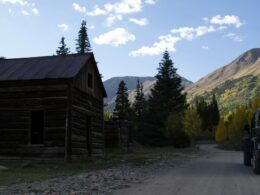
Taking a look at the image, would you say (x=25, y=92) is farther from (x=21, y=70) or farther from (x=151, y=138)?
(x=151, y=138)

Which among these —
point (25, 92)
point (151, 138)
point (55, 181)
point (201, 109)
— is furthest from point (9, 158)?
point (201, 109)

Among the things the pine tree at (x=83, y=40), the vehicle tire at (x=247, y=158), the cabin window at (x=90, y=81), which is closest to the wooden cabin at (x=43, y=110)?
the cabin window at (x=90, y=81)

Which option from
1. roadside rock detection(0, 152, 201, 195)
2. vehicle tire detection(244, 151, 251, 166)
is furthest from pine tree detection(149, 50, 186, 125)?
roadside rock detection(0, 152, 201, 195)

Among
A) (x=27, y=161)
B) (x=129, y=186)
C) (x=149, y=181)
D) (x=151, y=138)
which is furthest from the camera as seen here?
(x=151, y=138)

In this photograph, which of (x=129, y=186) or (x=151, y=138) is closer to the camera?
(x=129, y=186)

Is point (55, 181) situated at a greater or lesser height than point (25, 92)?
lesser

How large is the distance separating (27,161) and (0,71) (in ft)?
20.7

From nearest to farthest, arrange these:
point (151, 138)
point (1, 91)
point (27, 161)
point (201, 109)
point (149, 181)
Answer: point (149, 181)
point (27, 161)
point (1, 91)
point (151, 138)
point (201, 109)

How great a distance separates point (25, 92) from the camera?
2670 cm

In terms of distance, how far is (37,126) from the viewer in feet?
87.6

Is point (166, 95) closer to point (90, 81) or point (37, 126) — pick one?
point (90, 81)

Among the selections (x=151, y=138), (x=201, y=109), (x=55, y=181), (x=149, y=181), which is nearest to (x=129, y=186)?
(x=149, y=181)

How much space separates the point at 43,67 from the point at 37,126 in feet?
12.0

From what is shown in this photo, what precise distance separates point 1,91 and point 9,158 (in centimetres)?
Result: 388
